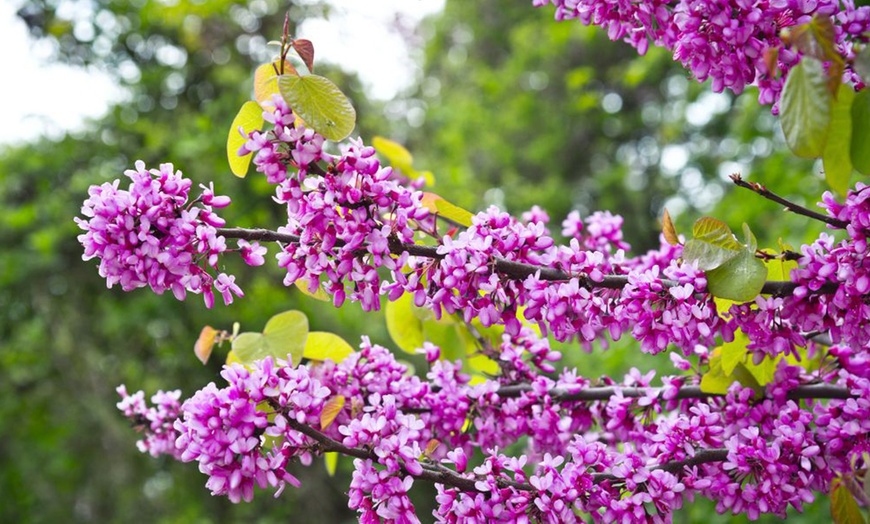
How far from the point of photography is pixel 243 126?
3.43ft

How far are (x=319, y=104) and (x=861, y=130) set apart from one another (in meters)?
0.60

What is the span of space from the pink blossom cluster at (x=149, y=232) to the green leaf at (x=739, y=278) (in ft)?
2.04

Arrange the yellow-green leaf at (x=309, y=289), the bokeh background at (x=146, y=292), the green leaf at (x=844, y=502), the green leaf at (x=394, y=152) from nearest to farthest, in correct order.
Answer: the green leaf at (x=844, y=502) → the yellow-green leaf at (x=309, y=289) → the green leaf at (x=394, y=152) → the bokeh background at (x=146, y=292)

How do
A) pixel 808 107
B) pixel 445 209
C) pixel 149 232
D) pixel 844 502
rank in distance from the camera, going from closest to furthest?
pixel 808 107
pixel 844 502
pixel 149 232
pixel 445 209

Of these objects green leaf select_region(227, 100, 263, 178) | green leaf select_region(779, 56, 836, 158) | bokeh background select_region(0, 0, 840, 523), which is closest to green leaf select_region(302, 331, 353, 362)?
green leaf select_region(227, 100, 263, 178)

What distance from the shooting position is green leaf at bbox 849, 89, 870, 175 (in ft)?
2.60

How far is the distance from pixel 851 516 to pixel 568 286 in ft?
1.33

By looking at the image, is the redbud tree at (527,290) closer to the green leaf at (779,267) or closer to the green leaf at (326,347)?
the green leaf at (779,267)

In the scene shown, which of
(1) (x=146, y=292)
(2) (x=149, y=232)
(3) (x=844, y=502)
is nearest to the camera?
(3) (x=844, y=502)

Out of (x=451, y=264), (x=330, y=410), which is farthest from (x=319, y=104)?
(x=330, y=410)

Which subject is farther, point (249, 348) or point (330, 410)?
point (249, 348)

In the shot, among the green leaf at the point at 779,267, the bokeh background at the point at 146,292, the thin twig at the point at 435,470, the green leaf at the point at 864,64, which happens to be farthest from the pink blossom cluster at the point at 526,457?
the bokeh background at the point at 146,292

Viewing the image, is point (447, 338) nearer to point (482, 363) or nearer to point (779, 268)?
point (482, 363)

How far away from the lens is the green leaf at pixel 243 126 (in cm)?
104
